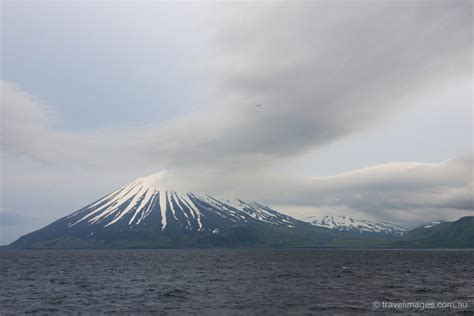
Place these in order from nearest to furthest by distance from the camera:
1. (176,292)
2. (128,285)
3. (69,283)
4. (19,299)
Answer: (19,299) → (176,292) → (128,285) → (69,283)

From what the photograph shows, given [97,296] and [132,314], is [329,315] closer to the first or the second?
[132,314]

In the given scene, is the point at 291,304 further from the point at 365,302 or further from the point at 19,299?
the point at 19,299

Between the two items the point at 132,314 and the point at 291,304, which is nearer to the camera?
the point at 132,314

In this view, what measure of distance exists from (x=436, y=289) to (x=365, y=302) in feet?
84.2

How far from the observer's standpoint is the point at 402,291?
3066 inches

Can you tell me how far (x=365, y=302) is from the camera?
64.4 m

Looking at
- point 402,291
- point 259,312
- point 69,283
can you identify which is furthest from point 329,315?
point 69,283

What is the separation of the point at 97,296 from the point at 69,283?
29063 millimetres

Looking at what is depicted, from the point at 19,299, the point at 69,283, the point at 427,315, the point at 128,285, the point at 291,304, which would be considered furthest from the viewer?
the point at 69,283

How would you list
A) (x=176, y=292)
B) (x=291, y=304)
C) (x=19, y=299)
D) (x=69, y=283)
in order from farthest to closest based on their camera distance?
(x=69, y=283) < (x=176, y=292) < (x=19, y=299) < (x=291, y=304)

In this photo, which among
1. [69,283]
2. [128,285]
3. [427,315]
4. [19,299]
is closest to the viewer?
[427,315]

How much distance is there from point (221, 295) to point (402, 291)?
1377 inches

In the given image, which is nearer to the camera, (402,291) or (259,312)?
(259,312)

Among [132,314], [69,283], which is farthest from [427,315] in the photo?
[69,283]
